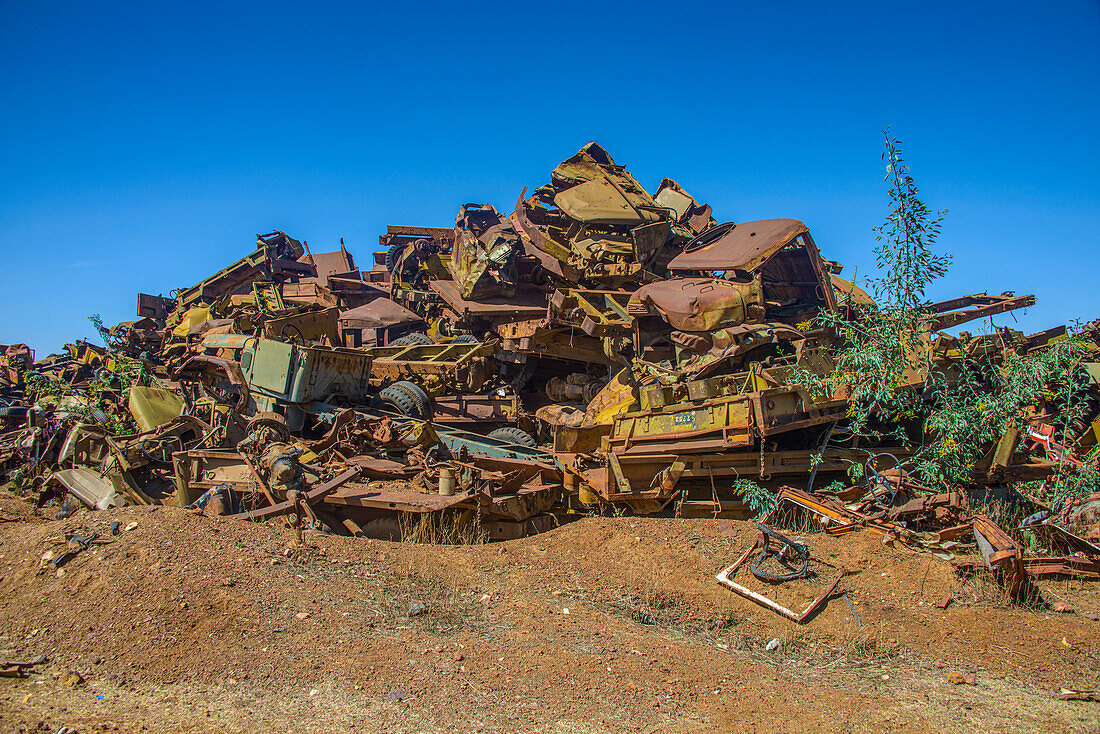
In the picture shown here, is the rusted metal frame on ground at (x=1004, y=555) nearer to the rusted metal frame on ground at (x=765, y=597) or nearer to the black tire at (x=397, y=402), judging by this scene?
the rusted metal frame on ground at (x=765, y=597)

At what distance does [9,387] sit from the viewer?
46.0 feet

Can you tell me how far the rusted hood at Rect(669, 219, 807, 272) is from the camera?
290 inches

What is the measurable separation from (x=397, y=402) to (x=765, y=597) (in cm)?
585

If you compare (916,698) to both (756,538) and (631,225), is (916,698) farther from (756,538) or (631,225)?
(631,225)

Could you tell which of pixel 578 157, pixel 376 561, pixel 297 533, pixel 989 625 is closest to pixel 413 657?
pixel 376 561

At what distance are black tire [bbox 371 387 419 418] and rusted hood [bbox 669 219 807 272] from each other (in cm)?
403

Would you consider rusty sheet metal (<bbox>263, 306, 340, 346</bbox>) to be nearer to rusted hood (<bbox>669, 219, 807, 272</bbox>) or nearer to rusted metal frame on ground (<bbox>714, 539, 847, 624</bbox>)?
rusted hood (<bbox>669, 219, 807, 272</bbox>)

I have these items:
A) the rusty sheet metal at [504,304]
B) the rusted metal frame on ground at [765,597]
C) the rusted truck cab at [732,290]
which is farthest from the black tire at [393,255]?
the rusted metal frame on ground at [765,597]

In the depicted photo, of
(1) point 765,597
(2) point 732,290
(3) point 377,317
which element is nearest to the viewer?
(1) point 765,597

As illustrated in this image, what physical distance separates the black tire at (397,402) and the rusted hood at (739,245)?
403 cm

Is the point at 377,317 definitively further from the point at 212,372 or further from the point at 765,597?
the point at 765,597

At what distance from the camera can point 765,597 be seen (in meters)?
4.77

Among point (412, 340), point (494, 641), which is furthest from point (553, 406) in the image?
point (494, 641)

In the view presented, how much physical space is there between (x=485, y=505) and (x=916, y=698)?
378 cm
